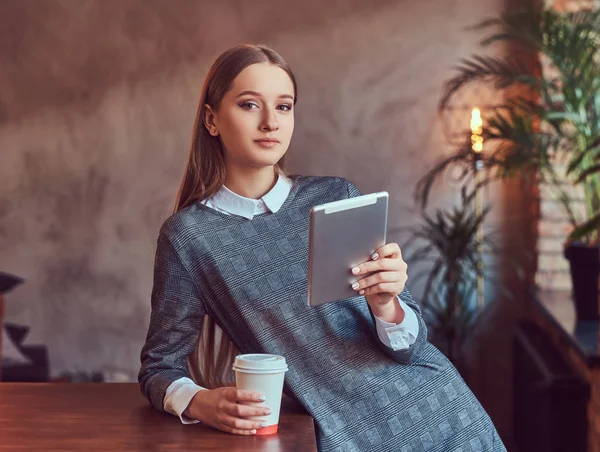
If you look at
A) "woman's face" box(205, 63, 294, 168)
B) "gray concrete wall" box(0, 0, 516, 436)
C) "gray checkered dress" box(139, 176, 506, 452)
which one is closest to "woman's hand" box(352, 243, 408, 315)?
"gray checkered dress" box(139, 176, 506, 452)

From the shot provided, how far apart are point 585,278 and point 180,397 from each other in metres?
2.55

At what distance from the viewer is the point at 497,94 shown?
493 centimetres

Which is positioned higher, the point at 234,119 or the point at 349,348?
the point at 234,119

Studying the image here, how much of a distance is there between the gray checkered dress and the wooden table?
6 cm

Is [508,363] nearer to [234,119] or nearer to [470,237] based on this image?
[470,237]

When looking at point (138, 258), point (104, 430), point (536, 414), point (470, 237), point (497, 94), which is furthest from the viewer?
point (138, 258)

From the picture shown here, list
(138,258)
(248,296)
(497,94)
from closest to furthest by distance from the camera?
(248,296) < (497,94) < (138,258)

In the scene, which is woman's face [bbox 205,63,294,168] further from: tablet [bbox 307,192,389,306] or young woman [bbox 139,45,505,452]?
tablet [bbox 307,192,389,306]

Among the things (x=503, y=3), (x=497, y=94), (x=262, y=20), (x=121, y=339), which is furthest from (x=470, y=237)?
(x=121, y=339)

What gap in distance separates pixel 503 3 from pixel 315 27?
1065 mm

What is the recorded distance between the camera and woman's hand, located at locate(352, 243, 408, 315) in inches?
52.5

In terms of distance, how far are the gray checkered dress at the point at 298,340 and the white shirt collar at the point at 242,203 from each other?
1 cm

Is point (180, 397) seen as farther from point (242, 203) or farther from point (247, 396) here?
point (242, 203)

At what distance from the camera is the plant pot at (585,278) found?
353 cm
